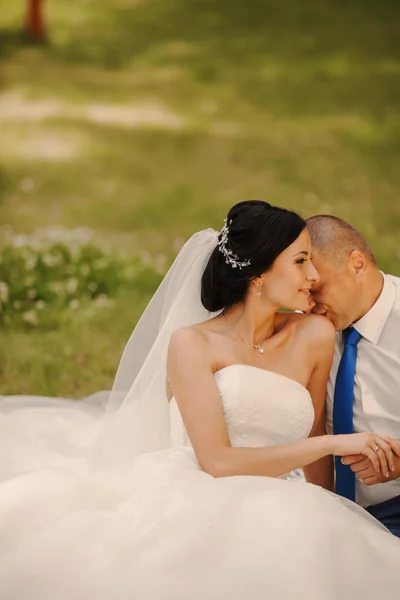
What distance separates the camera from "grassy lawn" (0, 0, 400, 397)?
272 inches

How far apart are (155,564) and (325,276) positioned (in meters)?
1.27

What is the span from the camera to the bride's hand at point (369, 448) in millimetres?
2777

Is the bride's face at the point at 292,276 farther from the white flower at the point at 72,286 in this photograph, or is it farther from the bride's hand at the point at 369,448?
the white flower at the point at 72,286

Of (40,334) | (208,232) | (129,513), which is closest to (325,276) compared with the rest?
(208,232)

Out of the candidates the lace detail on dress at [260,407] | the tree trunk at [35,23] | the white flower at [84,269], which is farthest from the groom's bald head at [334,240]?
the tree trunk at [35,23]

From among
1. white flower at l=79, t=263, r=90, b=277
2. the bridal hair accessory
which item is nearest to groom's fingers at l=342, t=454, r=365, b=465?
the bridal hair accessory

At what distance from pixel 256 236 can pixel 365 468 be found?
0.81m

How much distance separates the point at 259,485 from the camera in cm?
263

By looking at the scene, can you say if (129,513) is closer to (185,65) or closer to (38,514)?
(38,514)

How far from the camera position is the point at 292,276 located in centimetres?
303

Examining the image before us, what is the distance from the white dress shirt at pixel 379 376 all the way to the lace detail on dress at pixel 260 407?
25 centimetres

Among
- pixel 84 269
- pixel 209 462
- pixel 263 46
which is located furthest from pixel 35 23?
pixel 209 462

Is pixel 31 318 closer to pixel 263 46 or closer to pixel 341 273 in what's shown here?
pixel 263 46

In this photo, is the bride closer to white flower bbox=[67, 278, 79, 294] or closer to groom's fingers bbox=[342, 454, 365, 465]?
groom's fingers bbox=[342, 454, 365, 465]
